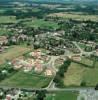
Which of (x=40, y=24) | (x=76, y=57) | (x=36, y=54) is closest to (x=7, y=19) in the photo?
(x=40, y=24)

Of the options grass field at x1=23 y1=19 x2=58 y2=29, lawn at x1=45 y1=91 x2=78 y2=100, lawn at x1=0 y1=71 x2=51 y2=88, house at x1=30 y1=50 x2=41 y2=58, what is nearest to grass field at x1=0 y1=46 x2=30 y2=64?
house at x1=30 y1=50 x2=41 y2=58

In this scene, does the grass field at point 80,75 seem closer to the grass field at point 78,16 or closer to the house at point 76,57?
the house at point 76,57

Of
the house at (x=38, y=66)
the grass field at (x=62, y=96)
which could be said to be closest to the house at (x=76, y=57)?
the house at (x=38, y=66)

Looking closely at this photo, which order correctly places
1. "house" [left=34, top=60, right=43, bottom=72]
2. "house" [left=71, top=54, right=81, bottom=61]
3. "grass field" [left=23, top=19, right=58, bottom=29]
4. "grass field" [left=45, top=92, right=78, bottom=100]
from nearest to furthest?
"grass field" [left=45, top=92, right=78, bottom=100], "house" [left=34, top=60, right=43, bottom=72], "house" [left=71, top=54, right=81, bottom=61], "grass field" [left=23, top=19, right=58, bottom=29]

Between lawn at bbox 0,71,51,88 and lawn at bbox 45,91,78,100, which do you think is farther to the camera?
lawn at bbox 0,71,51,88

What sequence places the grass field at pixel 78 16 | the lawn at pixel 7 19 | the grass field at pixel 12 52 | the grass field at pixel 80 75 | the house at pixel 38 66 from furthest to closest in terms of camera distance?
the grass field at pixel 78 16, the lawn at pixel 7 19, the grass field at pixel 12 52, the house at pixel 38 66, the grass field at pixel 80 75

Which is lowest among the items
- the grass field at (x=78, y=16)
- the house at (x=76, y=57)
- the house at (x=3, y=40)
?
the grass field at (x=78, y=16)

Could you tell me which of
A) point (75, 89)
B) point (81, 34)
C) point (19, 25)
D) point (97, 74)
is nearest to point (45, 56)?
point (97, 74)

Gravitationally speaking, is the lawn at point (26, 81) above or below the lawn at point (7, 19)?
above

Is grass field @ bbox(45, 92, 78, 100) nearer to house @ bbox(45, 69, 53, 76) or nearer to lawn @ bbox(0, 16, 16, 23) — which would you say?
house @ bbox(45, 69, 53, 76)
